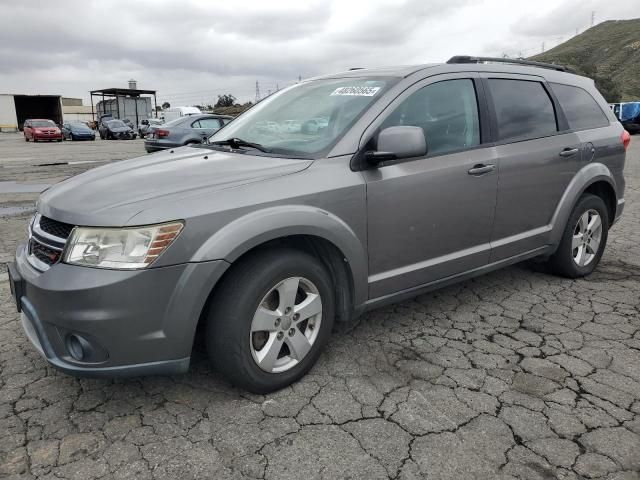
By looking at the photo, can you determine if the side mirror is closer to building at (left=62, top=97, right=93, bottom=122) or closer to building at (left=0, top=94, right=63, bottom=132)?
building at (left=0, top=94, right=63, bottom=132)

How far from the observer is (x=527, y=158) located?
144 inches

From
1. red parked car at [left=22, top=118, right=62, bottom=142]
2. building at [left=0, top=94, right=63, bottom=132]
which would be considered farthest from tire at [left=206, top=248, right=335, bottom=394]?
building at [left=0, top=94, right=63, bottom=132]

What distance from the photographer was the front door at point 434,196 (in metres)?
2.96

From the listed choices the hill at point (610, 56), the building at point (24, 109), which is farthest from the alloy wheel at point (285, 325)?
the building at point (24, 109)

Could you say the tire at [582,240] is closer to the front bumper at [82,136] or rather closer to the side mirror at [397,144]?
the side mirror at [397,144]

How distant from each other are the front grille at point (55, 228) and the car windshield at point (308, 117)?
118 cm

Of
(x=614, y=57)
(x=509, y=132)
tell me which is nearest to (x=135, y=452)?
(x=509, y=132)

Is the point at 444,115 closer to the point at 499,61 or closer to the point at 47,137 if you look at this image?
the point at 499,61

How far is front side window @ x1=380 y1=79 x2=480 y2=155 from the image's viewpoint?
315 cm

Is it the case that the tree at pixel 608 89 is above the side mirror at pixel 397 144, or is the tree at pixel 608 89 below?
above

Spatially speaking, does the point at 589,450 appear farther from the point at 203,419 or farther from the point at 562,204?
the point at 562,204

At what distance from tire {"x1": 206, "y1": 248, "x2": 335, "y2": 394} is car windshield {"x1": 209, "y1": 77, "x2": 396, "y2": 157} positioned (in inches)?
26.5

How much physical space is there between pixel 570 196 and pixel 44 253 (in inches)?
140

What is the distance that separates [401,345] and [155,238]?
5.57 ft
